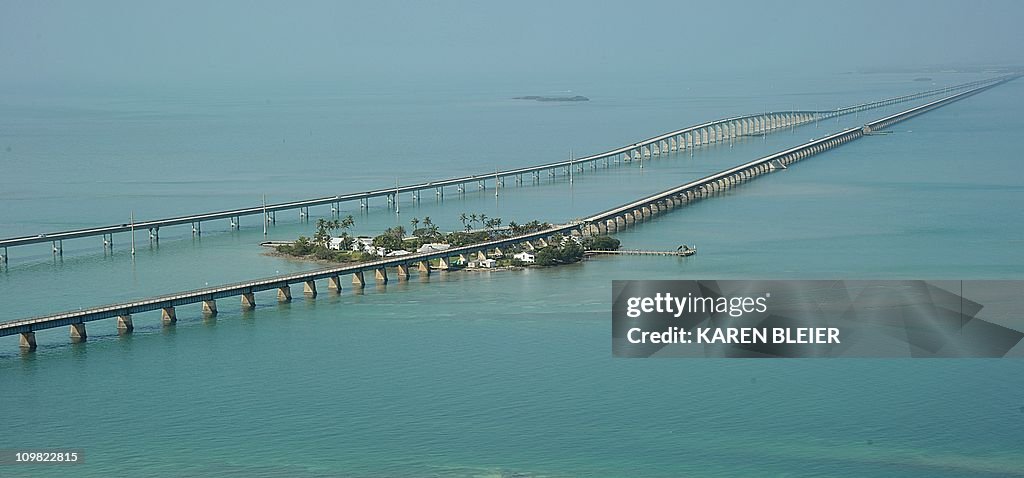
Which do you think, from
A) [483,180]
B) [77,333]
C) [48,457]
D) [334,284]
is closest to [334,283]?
[334,284]

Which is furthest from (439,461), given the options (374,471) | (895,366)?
(895,366)

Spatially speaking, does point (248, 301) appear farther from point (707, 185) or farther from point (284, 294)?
point (707, 185)

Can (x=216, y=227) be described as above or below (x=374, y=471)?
above

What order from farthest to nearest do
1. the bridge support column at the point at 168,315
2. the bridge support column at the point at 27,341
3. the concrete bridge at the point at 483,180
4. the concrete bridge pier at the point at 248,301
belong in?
the concrete bridge at the point at 483,180
the concrete bridge pier at the point at 248,301
the bridge support column at the point at 168,315
the bridge support column at the point at 27,341

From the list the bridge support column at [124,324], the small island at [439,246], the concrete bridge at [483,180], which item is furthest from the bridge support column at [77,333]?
the concrete bridge at [483,180]

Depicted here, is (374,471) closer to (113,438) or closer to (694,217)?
(113,438)

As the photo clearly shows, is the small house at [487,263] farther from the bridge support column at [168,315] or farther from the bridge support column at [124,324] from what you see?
the bridge support column at [124,324]
